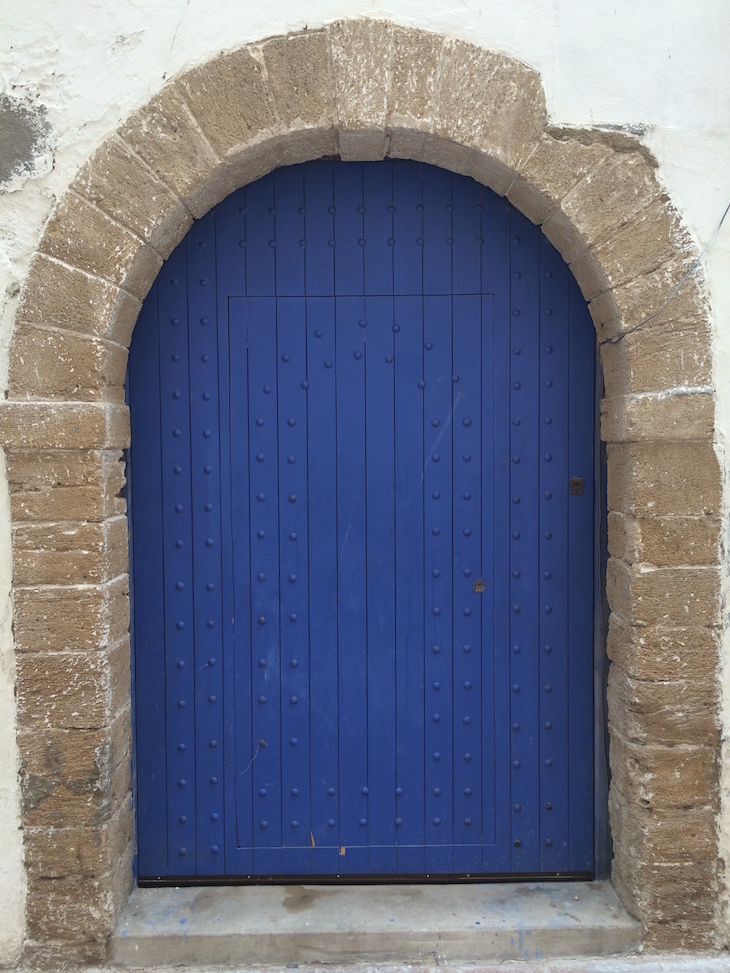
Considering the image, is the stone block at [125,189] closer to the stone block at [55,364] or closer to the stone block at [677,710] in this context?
the stone block at [55,364]

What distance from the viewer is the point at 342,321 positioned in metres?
2.96

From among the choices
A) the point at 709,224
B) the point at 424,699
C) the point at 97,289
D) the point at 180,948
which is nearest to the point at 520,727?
the point at 424,699

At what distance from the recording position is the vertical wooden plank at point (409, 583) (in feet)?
9.71

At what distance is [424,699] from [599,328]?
1.55m

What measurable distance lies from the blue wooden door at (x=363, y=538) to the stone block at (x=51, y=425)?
362 millimetres

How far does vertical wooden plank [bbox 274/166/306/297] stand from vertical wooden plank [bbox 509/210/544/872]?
814 mm

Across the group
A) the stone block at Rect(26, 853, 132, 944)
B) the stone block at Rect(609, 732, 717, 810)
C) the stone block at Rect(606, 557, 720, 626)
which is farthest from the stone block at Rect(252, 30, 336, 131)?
the stone block at Rect(26, 853, 132, 944)

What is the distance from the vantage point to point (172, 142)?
2576 millimetres

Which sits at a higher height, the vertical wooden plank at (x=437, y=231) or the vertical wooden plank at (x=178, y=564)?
the vertical wooden plank at (x=437, y=231)

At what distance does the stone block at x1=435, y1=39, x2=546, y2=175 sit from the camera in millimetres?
2576

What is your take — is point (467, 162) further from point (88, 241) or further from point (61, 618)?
point (61, 618)

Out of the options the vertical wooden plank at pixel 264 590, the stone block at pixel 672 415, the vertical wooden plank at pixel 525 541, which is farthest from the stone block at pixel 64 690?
the stone block at pixel 672 415

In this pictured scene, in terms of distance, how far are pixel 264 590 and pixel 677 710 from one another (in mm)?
1549

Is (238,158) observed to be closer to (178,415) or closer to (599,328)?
(178,415)
